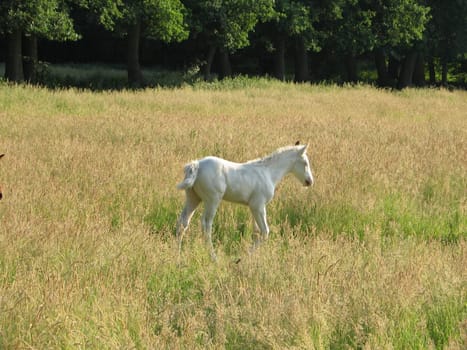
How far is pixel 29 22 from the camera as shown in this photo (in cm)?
2777

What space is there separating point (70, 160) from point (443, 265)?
647 cm

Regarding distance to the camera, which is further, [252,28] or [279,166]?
[252,28]

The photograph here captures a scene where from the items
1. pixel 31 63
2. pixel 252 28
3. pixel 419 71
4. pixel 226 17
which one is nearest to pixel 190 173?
pixel 31 63

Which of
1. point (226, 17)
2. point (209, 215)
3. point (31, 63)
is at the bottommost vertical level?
point (209, 215)

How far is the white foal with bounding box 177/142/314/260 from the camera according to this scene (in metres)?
6.89

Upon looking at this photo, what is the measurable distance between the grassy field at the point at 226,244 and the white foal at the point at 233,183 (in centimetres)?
33

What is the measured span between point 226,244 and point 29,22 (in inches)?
912

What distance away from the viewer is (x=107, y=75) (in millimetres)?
38062

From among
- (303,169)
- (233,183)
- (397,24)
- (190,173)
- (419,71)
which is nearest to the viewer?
(190,173)

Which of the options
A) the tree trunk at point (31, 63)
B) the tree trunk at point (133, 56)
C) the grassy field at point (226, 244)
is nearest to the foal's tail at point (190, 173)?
the grassy field at point (226, 244)

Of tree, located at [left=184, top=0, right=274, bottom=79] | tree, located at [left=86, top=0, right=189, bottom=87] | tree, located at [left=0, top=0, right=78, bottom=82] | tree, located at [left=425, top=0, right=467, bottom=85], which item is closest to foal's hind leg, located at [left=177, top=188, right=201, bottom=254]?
tree, located at [left=0, top=0, right=78, bottom=82]

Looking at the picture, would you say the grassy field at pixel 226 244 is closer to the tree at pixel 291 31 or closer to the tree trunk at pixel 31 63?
the tree trunk at pixel 31 63

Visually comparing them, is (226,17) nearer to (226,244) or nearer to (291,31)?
(291,31)

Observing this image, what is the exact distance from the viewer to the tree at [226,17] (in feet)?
115
